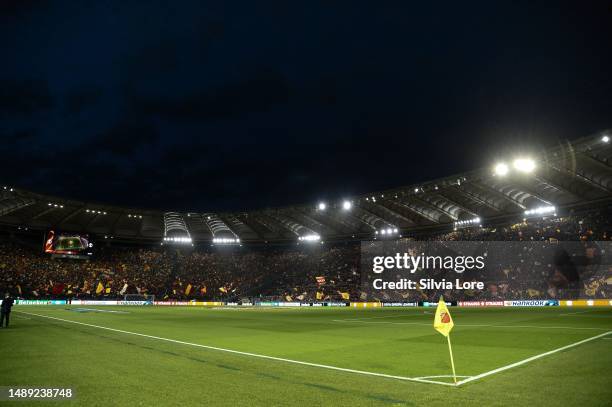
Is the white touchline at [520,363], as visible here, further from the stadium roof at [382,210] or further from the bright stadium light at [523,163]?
the bright stadium light at [523,163]

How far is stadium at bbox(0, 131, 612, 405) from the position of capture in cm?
1012

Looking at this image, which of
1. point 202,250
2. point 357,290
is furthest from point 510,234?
point 202,250

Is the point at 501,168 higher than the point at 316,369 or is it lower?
higher

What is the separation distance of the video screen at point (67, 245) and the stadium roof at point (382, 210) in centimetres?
406

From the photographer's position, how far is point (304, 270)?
82750 mm

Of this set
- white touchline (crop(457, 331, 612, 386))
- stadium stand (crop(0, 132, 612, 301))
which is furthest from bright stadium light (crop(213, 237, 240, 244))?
white touchline (crop(457, 331, 612, 386))

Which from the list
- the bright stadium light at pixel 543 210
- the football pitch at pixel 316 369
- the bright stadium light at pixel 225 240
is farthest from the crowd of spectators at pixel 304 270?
the football pitch at pixel 316 369

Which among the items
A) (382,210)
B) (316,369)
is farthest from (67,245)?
(316,369)

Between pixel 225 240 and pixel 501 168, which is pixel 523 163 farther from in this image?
pixel 225 240

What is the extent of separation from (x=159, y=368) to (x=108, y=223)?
265ft

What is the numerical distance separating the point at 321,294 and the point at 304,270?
37.3 feet

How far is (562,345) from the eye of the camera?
15.3 m

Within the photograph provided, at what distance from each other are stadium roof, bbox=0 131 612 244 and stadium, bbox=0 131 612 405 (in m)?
0.33

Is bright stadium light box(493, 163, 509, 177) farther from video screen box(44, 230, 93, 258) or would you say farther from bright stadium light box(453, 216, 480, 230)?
video screen box(44, 230, 93, 258)
